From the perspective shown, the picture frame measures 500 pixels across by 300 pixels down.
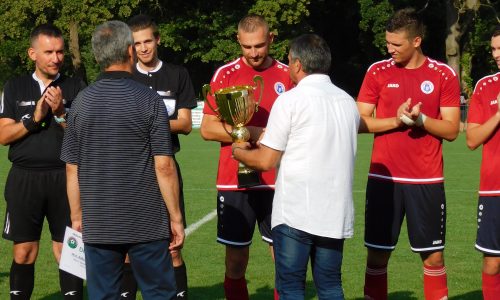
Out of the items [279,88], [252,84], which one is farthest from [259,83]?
[279,88]

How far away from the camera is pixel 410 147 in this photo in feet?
23.6

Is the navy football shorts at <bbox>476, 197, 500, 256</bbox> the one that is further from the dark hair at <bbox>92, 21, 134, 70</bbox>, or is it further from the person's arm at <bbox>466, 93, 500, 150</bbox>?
the dark hair at <bbox>92, 21, 134, 70</bbox>

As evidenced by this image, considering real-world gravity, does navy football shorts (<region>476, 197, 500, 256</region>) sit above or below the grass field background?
above

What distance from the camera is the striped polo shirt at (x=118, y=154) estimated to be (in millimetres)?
5555

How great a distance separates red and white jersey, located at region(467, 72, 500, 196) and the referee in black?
2988mm

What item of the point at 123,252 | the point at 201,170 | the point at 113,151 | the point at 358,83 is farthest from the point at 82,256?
the point at 358,83

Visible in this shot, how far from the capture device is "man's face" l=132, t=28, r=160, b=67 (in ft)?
23.6

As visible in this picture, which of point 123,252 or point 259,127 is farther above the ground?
point 259,127

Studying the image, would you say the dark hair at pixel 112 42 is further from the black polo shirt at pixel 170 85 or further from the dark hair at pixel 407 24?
the dark hair at pixel 407 24

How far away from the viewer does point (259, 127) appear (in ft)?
23.4

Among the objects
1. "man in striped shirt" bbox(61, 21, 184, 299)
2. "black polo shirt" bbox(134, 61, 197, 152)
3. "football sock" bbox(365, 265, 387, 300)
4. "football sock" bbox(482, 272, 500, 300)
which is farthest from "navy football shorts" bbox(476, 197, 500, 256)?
"man in striped shirt" bbox(61, 21, 184, 299)

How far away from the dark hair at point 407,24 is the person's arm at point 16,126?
2.56m

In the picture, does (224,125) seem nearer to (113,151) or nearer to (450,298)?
(113,151)

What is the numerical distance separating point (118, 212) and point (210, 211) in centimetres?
832
